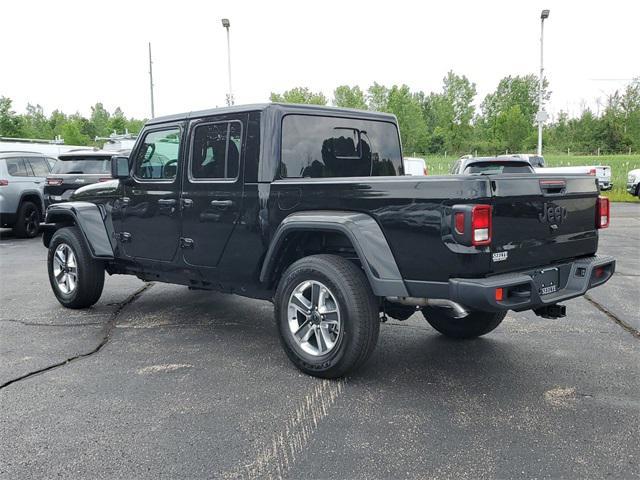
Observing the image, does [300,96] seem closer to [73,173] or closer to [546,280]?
[73,173]

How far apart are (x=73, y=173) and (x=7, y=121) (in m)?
49.3

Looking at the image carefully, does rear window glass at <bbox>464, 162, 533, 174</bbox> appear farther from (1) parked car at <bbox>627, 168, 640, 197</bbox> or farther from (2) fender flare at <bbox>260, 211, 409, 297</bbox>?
(1) parked car at <bbox>627, 168, 640, 197</bbox>

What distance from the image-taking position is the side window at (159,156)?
529cm

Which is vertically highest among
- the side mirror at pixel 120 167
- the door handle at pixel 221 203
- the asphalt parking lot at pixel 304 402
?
the side mirror at pixel 120 167

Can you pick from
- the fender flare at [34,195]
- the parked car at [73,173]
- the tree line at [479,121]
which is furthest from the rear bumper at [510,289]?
the tree line at [479,121]

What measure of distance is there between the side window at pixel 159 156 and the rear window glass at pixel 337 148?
115 cm

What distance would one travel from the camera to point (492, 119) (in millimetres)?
75250

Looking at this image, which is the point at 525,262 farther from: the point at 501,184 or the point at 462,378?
the point at 462,378

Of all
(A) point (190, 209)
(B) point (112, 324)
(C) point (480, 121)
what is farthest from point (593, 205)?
(C) point (480, 121)

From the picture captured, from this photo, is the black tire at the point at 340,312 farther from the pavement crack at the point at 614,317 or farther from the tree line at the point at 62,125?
the tree line at the point at 62,125

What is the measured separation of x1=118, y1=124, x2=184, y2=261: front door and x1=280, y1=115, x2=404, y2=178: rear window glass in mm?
1100

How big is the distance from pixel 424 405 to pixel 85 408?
2.13 meters

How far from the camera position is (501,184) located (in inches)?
141

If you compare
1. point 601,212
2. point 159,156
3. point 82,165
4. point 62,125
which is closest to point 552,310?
point 601,212
